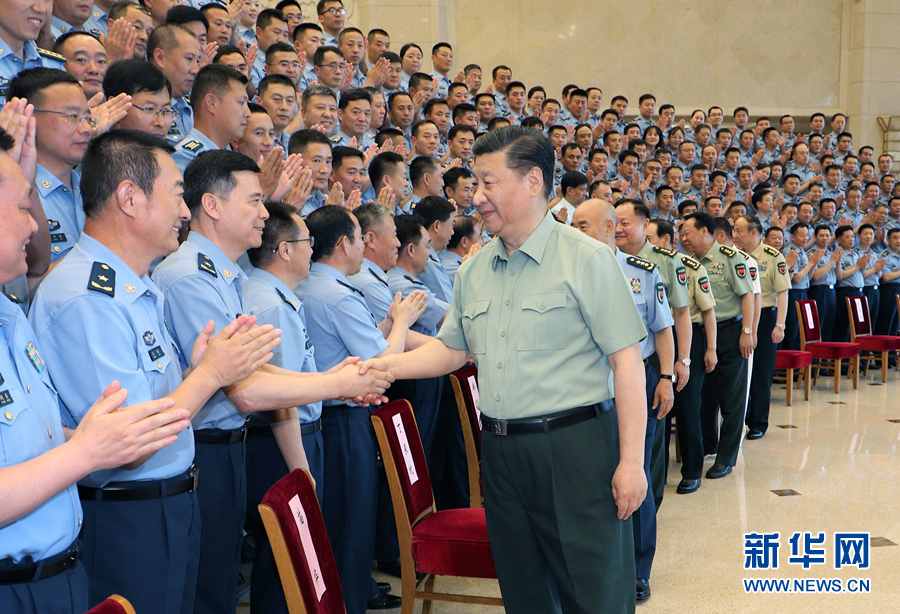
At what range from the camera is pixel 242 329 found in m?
1.68

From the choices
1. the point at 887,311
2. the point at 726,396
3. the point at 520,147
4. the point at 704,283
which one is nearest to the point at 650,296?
Result: the point at 704,283

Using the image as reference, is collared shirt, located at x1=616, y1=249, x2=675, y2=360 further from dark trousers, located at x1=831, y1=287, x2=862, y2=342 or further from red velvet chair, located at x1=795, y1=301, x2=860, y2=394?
dark trousers, located at x1=831, y1=287, x2=862, y2=342

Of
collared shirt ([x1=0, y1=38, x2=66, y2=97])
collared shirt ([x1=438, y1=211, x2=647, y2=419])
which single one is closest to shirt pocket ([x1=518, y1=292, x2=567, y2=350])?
collared shirt ([x1=438, y1=211, x2=647, y2=419])

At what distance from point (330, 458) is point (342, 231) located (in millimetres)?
822

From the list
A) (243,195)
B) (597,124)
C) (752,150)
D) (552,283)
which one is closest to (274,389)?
(243,195)

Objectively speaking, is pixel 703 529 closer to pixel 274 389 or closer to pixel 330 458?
pixel 330 458

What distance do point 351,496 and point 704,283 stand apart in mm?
2791

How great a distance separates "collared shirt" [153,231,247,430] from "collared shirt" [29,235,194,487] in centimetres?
31

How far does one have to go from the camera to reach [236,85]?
3.12m

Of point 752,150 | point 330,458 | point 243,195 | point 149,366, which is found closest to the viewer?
point 149,366

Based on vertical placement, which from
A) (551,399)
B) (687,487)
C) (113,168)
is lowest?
(687,487)

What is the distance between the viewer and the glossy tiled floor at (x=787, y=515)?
120 inches

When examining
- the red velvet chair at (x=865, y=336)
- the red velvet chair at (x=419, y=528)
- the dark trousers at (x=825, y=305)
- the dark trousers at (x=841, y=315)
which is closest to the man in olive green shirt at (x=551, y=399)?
the red velvet chair at (x=419, y=528)

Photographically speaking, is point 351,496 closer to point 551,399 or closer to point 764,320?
point 551,399
